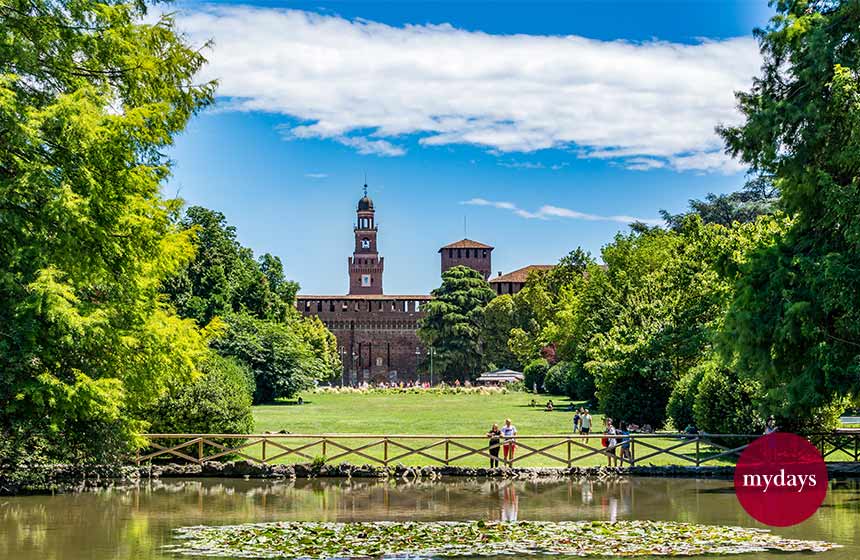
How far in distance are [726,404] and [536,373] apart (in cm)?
3840

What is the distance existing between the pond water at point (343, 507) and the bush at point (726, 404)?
2973mm

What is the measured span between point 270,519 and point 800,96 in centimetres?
1079

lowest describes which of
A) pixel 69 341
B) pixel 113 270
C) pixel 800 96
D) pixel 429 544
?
pixel 429 544

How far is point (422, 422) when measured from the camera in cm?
3631

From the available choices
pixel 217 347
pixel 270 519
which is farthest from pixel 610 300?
pixel 270 519

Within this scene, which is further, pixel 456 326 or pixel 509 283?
pixel 509 283

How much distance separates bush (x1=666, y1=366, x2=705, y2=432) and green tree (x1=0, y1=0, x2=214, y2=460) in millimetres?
14666

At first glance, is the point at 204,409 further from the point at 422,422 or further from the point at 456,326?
the point at 456,326

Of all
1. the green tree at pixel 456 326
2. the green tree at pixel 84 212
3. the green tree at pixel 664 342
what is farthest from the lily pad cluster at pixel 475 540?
the green tree at pixel 456 326

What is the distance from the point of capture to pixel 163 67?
628 inches

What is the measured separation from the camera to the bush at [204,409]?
2348cm

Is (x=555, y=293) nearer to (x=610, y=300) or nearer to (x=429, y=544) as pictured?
(x=610, y=300)

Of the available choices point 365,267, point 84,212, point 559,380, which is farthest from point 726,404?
point 365,267

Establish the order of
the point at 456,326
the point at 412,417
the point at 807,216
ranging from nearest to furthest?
1. the point at 807,216
2. the point at 412,417
3. the point at 456,326
